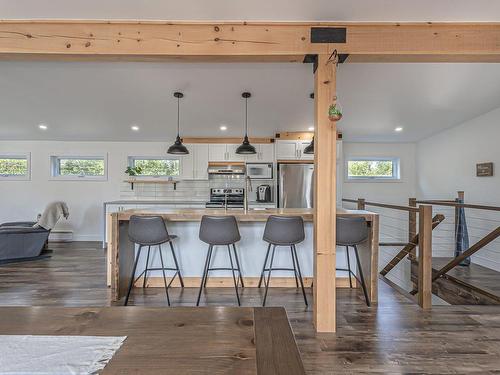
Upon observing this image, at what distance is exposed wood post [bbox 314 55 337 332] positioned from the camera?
226cm

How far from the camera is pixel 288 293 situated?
304 centimetres

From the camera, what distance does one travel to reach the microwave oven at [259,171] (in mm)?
5508

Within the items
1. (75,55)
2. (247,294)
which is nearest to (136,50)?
(75,55)

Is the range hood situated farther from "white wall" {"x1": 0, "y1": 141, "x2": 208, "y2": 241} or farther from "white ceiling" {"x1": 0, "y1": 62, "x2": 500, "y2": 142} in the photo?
"white wall" {"x1": 0, "y1": 141, "x2": 208, "y2": 241}

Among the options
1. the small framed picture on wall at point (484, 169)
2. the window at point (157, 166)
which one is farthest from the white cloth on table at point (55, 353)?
the window at point (157, 166)

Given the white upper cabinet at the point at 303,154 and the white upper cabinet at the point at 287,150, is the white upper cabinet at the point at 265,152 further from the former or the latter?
the white upper cabinet at the point at 303,154

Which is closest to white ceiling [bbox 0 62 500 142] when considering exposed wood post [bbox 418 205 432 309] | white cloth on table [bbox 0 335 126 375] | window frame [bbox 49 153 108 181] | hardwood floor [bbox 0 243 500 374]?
window frame [bbox 49 153 108 181]

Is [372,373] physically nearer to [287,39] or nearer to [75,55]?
[287,39]

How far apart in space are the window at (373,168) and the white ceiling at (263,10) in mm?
4004

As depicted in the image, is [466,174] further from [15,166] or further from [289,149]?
[15,166]

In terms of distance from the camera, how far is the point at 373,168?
6.03m

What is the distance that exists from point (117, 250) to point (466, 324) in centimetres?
329

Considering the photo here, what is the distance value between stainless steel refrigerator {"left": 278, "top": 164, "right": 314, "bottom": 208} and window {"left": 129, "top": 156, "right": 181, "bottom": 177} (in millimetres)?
2403

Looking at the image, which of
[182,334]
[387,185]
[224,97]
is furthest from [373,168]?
[182,334]
